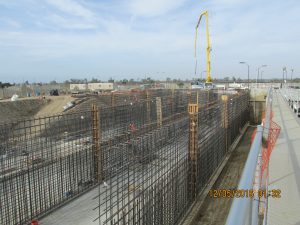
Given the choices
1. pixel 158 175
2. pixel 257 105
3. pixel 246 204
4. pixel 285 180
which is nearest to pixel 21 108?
pixel 257 105

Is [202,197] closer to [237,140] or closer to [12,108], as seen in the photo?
[237,140]

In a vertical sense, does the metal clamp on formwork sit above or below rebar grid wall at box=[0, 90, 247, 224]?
above

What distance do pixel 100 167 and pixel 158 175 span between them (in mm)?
3481

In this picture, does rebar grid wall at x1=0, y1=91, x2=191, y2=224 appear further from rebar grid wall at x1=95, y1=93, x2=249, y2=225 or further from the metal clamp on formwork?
the metal clamp on formwork

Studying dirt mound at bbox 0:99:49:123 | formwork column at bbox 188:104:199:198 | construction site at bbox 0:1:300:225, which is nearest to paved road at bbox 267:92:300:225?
construction site at bbox 0:1:300:225

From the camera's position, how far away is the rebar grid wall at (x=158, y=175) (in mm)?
3840

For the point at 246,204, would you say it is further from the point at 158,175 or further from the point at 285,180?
the point at 285,180

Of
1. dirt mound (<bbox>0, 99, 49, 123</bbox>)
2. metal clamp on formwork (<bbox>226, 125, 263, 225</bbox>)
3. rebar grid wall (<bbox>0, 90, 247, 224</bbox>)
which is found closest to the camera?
metal clamp on formwork (<bbox>226, 125, 263, 225</bbox>)

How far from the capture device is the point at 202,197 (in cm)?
688

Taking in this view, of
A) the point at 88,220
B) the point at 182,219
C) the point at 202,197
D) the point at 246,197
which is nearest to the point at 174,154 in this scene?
the point at 182,219

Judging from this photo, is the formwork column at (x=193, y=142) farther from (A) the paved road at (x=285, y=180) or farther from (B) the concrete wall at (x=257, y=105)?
(B) the concrete wall at (x=257, y=105)

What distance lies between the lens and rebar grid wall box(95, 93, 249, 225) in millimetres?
3840

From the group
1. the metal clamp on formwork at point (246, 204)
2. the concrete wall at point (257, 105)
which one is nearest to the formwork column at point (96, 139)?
the metal clamp on formwork at point (246, 204)

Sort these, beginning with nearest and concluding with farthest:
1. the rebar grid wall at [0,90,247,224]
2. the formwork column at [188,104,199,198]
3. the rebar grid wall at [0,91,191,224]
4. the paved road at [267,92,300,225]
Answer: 1. the paved road at [267,92,300,225]
2. the rebar grid wall at [0,90,247,224]
3. the rebar grid wall at [0,91,191,224]
4. the formwork column at [188,104,199,198]
